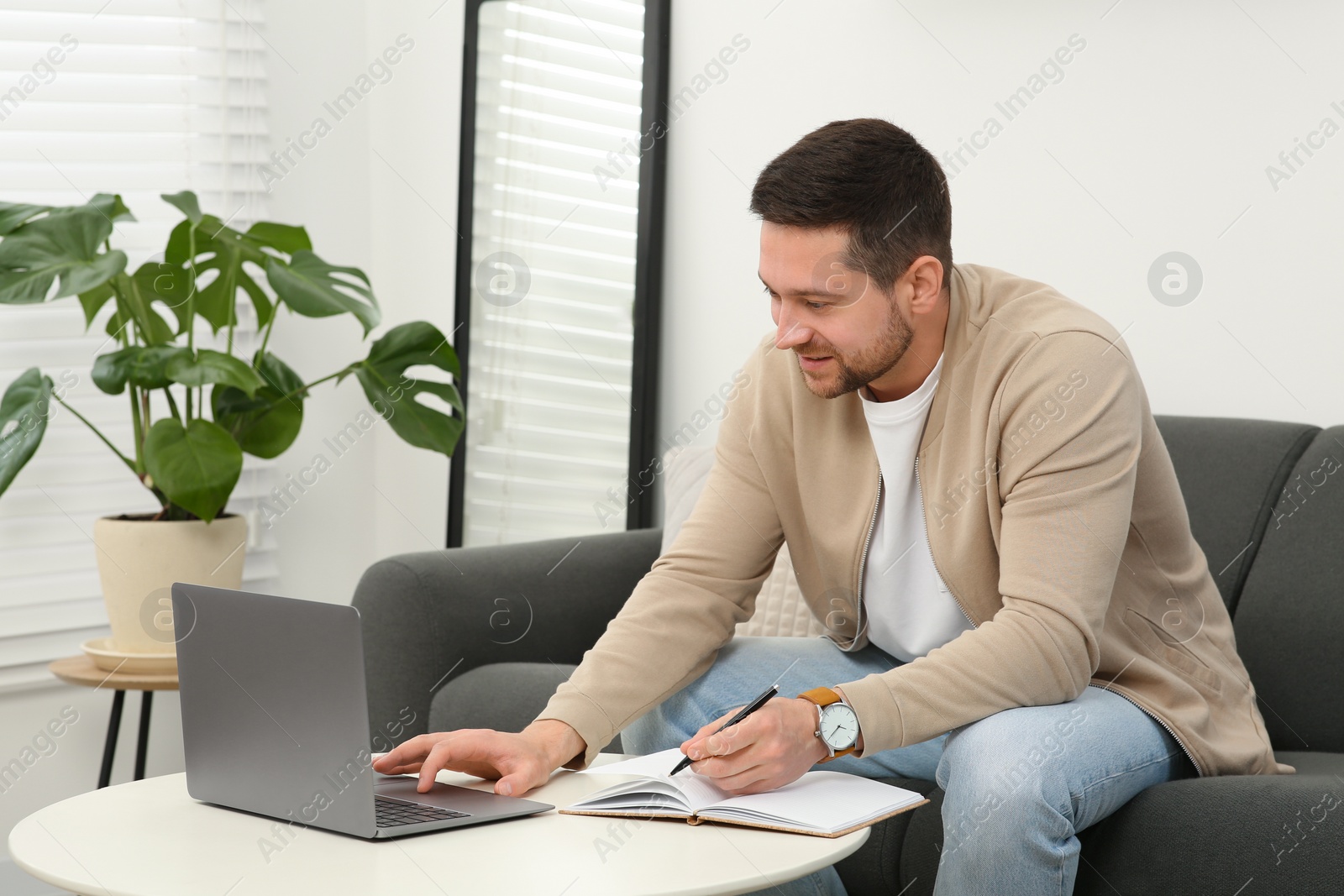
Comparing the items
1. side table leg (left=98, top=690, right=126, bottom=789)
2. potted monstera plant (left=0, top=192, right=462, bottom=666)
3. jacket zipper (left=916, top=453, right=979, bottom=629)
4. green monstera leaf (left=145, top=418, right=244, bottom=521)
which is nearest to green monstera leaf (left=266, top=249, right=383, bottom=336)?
potted monstera plant (left=0, top=192, right=462, bottom=666)

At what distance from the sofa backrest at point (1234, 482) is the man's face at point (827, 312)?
0.59 metres

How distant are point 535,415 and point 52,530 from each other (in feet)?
3.31

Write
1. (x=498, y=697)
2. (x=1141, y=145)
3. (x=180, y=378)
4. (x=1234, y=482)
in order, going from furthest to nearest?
(x=180, y=378), (x=1141, y=145), (x=498, y=697), (x=1234, y=482)

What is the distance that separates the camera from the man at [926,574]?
1.20 metres

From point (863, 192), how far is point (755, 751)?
0.62 m

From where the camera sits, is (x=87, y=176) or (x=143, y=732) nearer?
(x=143, y=732)

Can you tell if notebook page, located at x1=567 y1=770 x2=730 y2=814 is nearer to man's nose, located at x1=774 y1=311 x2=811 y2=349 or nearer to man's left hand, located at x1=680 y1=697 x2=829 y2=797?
man's left hand, located at x1=680 y1=697 x2=829 y2=797

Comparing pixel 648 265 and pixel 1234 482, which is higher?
pixel 648 265

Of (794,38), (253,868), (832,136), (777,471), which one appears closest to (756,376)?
(777,471)

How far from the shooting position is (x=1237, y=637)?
1.72 m

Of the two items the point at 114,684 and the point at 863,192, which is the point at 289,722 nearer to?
the point at 863,192

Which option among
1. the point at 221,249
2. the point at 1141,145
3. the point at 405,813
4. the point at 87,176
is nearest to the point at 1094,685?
the point at 405,813

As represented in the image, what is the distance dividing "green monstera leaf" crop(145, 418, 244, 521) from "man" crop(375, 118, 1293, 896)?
1.11 metres

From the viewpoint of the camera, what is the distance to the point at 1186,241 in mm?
1972
